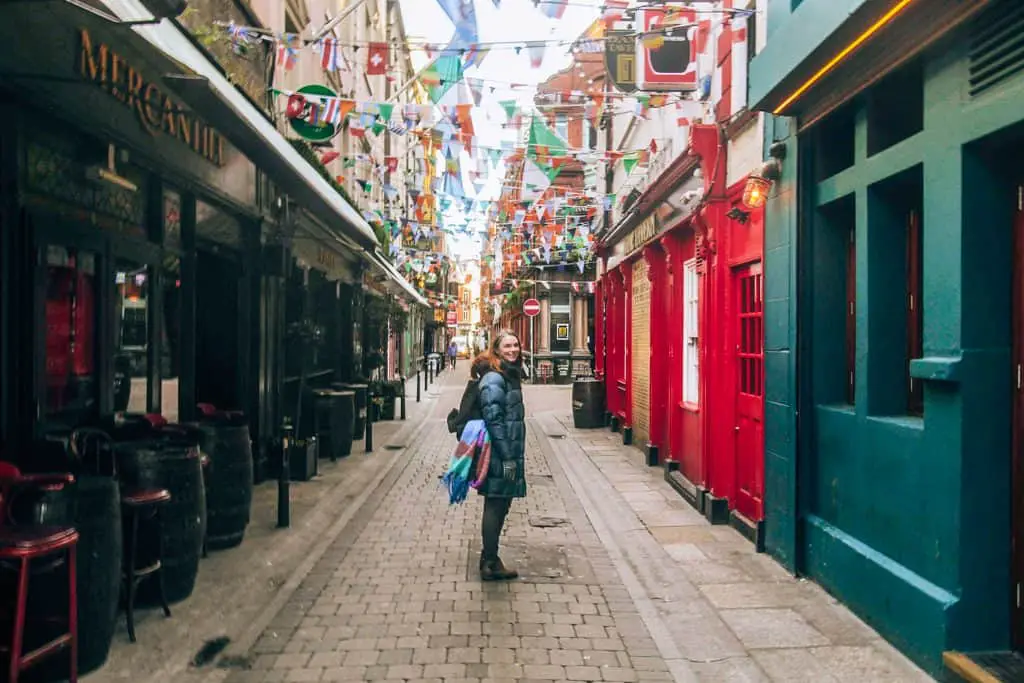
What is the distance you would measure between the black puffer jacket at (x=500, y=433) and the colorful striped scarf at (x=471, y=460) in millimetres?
57

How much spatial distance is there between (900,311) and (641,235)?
7642 mm

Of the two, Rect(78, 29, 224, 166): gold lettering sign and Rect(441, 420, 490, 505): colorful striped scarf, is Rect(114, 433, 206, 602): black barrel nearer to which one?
Rect(441, 420, 490, 505): colorful striped scarf

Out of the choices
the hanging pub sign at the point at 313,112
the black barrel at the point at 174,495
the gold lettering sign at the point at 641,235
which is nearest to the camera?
the black barrel at the point at 174,495

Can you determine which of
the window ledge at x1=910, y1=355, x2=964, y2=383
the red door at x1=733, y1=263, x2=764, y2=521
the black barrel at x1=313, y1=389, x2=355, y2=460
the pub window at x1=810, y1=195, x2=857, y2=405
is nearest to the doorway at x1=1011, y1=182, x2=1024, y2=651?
the window ledge at x1=910, y1=355, x2=964, y2=383

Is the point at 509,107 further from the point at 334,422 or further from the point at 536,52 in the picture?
the point at 334,422

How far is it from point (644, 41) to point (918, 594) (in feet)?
20.4

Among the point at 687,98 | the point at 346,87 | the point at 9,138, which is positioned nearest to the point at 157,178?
the point at 9,138

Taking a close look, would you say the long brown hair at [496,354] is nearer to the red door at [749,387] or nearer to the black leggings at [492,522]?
the black leggings at [492,522]

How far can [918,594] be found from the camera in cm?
441

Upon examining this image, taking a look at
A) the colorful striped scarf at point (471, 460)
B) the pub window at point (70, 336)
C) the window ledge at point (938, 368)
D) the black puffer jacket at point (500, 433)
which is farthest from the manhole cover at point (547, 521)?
the window ledge at point (938, 368)

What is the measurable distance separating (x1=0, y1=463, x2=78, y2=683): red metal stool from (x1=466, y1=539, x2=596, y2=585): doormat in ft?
9.90

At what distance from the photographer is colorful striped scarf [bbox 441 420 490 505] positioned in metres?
6.04

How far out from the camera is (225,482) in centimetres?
655

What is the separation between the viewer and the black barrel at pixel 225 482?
6.48 meters
